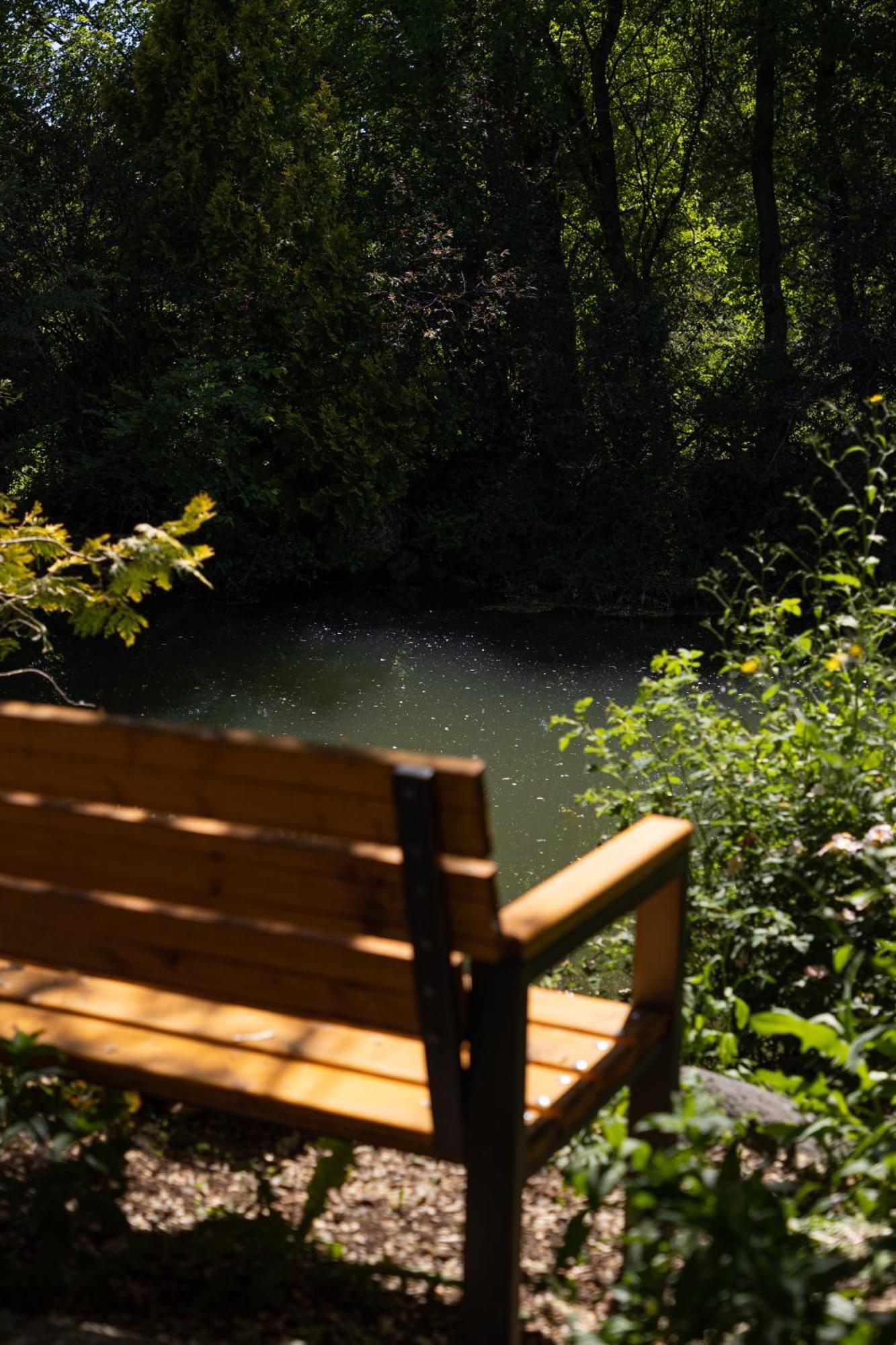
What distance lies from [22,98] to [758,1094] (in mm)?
12579

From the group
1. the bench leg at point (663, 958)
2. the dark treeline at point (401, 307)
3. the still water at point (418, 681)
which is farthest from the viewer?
the dark treeline at point (401, 307)

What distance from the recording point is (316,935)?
1972mm

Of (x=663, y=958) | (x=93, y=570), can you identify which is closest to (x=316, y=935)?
(x=663, y=958)

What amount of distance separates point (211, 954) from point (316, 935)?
19cm

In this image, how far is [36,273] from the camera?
40.9ft

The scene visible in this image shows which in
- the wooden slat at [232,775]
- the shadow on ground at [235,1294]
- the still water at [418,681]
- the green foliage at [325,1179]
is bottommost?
the still water at [418,681]

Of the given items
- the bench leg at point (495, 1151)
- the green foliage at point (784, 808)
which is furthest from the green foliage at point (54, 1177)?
the green foliage at point (784, 808)

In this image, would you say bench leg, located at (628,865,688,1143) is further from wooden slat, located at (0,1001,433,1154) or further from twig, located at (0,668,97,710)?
twig, located at (0,668,97,710)

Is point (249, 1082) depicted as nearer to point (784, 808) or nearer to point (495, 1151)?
point (495, 1151)

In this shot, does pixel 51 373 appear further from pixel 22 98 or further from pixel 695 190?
pixel 695 190

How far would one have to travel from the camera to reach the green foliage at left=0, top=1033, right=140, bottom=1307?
2100mm

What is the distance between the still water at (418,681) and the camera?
22.7 feet

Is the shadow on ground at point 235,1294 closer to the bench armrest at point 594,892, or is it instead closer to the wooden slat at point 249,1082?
the wooden slat at point 249,1082

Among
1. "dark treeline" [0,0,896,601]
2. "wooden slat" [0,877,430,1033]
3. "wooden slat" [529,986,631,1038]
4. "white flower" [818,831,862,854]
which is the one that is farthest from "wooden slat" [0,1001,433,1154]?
"dark treeline" [0,0,896,601]
